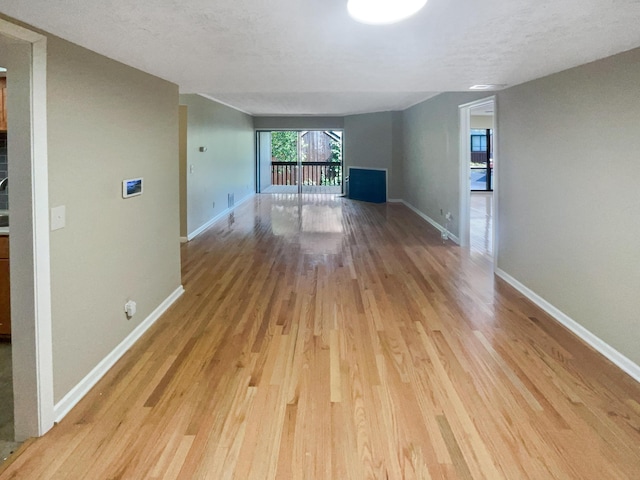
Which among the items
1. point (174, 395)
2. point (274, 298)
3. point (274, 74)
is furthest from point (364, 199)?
point (174, 395)

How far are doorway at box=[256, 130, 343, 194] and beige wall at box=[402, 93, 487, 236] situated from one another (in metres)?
4.36

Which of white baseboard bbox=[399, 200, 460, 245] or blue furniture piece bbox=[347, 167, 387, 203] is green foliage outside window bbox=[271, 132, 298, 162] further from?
white baseboard bbox=[399, 200, 460, 245]

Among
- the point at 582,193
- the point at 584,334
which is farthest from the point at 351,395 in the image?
the point at 582,193

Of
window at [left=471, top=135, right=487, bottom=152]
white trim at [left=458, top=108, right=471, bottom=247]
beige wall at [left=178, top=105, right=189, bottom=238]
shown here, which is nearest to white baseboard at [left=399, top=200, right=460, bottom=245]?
white trim at [left=458, top=108, right=471, bottom=247]

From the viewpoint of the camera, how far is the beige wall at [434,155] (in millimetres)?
7051

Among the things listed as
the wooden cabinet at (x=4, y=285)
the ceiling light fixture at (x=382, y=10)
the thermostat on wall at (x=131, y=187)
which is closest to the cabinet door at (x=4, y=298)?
the wooden cabinet at (x=4, y=285)

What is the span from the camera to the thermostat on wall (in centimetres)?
318

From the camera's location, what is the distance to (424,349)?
10.8ft

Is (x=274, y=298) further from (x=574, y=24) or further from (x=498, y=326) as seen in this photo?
(x=574, y=24)

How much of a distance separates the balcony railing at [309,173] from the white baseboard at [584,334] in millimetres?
11216

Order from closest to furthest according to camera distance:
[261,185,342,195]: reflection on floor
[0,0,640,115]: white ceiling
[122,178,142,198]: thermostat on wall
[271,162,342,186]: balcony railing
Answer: [0,0,640,115]: white ceiling, [122,178,142,198]: thermostat on wall, [261,185,342,195]: reflection on floor, [271,162,342,186]: balcony railing

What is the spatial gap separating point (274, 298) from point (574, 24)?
10.1 ft

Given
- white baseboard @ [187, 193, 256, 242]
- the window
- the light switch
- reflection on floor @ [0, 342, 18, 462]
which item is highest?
the window

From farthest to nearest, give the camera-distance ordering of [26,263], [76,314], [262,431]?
[76,314]
[262,431]
[26,263]
